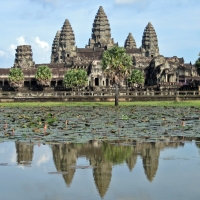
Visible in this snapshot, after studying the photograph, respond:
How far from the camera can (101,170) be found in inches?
768

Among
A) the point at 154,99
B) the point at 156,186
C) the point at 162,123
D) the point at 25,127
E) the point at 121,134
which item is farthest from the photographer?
the point at 154,99

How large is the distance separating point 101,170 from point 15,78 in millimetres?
148007

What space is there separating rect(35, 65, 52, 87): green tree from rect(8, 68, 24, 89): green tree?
4.83 metres

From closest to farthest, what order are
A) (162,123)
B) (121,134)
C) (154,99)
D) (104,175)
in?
(104,175) → (121,134) → (162,123) → (154,99)

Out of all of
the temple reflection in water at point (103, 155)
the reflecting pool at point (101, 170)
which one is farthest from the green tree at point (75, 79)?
the reflecting pool at point (101, 170)

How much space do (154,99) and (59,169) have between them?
58363 millimetres

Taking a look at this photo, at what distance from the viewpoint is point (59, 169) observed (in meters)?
19.9

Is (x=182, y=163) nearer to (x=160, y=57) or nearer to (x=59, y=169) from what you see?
(x=59, y=169)

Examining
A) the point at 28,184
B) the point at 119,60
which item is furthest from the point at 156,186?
the point at 119,60

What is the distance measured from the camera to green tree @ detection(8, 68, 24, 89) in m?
166

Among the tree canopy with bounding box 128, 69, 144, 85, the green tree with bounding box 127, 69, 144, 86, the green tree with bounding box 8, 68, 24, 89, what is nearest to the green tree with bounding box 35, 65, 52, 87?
the green tree with bounding box 8, 68, 24, 89

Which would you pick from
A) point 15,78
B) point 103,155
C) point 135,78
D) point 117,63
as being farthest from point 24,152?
point 15,78

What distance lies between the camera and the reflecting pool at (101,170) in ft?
53.7

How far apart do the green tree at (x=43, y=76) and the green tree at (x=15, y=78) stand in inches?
190
